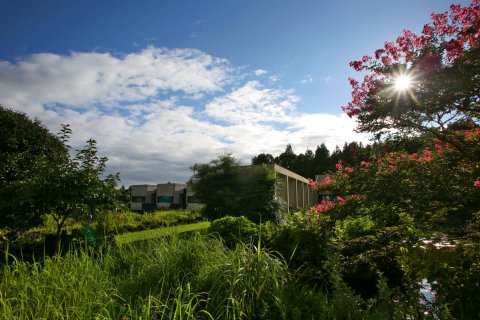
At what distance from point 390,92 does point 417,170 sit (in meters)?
→ 0.92

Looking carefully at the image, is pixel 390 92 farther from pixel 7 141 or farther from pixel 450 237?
pixel 7 141

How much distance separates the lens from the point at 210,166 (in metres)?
16.9

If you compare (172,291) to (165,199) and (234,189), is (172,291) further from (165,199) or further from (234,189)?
(165,199)

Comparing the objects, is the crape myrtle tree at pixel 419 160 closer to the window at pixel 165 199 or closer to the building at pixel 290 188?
the building at pixel 290 188

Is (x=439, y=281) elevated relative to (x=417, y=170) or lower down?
lower down

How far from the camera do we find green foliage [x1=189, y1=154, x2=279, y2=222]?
48.2ft

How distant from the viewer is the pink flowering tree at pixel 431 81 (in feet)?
9.80

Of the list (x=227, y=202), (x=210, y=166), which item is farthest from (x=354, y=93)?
(x=210, y=166)

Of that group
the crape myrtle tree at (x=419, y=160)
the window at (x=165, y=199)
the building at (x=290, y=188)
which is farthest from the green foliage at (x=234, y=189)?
the window at (x=165, y=199)

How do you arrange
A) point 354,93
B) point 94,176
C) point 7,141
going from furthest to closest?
point 7,141 < point 94,176 < point 354,93

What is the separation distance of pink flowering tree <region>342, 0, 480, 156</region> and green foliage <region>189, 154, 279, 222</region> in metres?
10.7

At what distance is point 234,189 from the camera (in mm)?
16125

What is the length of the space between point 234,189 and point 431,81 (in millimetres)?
13415

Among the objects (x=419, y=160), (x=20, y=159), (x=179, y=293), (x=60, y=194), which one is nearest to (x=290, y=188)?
(x=20, y=159)
